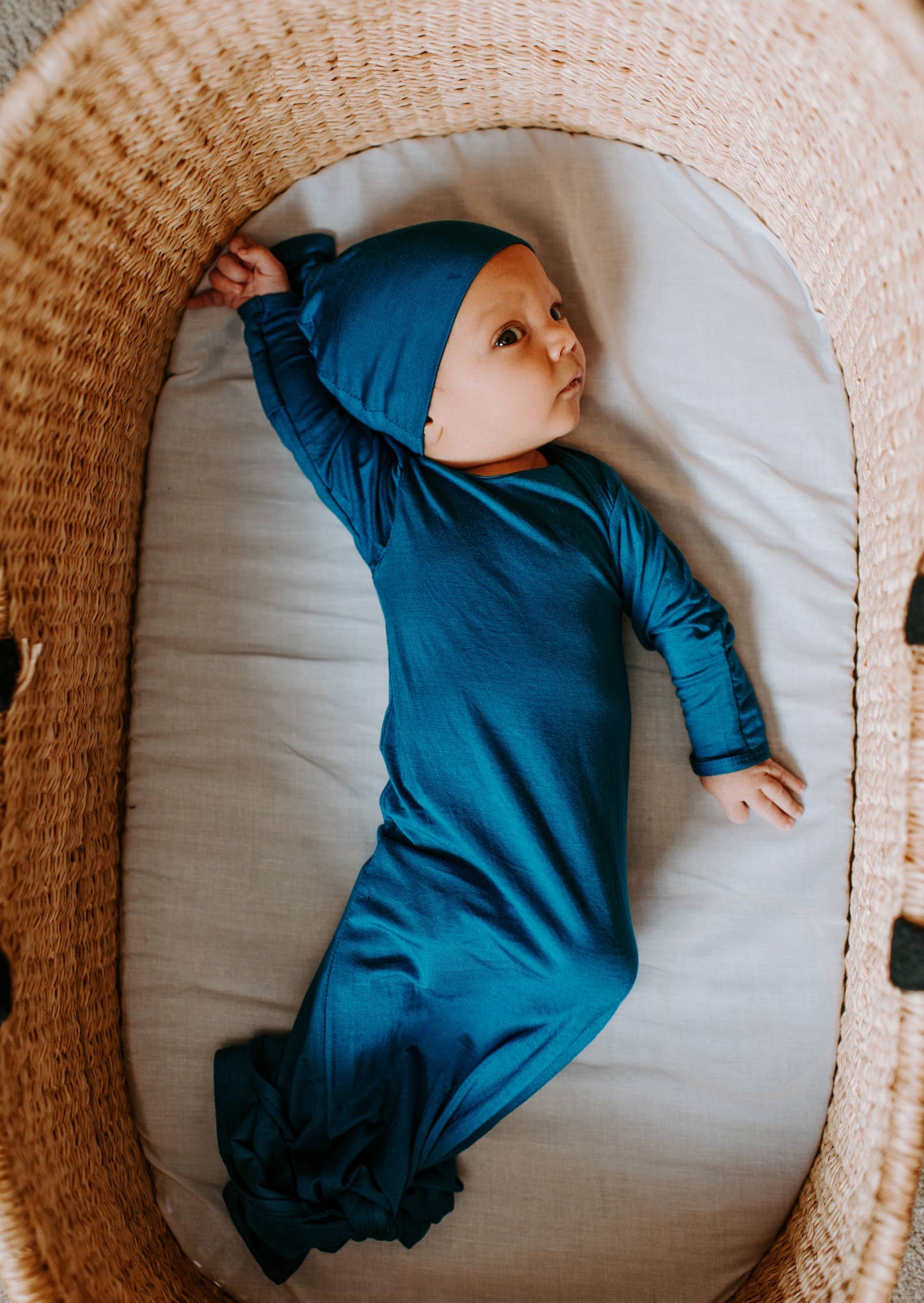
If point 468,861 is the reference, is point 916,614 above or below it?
above

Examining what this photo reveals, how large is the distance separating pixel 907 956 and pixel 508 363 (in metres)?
0.66

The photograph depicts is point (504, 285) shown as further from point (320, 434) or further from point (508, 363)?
point (320, 434)

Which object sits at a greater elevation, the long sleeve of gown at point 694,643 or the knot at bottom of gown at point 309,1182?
the long sleeve of gown at point 694,643

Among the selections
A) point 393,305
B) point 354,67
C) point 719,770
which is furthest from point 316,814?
point 354,67

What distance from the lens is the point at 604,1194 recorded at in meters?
1.01

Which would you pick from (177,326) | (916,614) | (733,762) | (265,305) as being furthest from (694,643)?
(177,326)

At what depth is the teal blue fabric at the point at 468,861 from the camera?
3.08 ft

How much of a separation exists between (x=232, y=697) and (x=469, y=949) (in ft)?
1.34

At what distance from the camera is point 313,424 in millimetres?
1043

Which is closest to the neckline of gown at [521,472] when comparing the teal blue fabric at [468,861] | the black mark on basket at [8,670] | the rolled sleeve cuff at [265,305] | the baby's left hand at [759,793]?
the teal blue fabric at [468,861]

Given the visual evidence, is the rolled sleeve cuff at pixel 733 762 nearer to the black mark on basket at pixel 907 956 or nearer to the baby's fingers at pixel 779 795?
the baby's fingers at pixel 779 795

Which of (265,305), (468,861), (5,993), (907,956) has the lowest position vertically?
(907,956)

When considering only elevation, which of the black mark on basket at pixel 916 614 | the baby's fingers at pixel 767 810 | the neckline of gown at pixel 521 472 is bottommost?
the baby's fingers at pixel 767 810

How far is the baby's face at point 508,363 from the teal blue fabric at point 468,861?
7 cm
